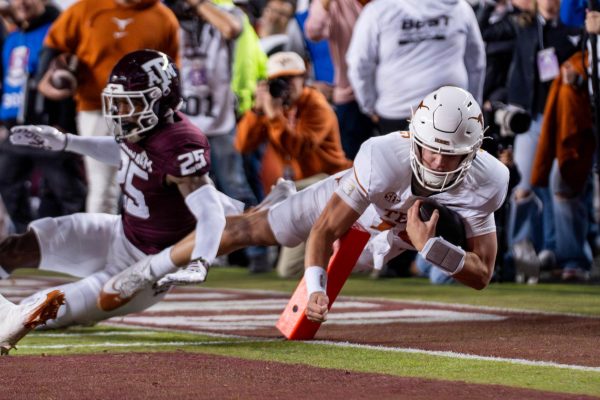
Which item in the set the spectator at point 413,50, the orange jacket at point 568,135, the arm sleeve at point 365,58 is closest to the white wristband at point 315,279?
the spectator at point 413,50

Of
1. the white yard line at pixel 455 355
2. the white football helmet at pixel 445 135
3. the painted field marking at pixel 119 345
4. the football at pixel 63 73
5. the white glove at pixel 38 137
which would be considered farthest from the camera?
the football at pixel 63 73

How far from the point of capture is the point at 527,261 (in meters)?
8.88

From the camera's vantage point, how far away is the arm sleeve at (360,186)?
5.29 m

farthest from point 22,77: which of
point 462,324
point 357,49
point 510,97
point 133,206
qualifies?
point 462,324

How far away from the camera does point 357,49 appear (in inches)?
342

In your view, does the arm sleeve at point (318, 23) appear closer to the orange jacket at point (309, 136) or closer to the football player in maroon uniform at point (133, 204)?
the orange jacket at point (309, 136)

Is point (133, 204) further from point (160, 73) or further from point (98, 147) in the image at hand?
point (160, 73)

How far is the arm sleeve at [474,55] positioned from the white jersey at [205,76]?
1.97 metres

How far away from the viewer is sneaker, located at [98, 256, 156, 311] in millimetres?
5895

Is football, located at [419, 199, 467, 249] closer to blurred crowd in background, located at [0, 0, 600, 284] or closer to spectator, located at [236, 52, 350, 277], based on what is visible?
blurred crowd in background, located at [0, 0, 600, 284]

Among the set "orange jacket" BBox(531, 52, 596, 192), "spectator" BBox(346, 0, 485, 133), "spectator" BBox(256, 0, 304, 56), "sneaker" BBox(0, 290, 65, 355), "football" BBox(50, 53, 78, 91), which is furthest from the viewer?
"spectator" BBox(256, 0, 304, 56)

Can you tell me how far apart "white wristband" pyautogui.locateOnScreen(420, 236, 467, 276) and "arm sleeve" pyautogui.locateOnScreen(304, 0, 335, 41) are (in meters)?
4.90

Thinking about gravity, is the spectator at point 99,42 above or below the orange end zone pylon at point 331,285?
below

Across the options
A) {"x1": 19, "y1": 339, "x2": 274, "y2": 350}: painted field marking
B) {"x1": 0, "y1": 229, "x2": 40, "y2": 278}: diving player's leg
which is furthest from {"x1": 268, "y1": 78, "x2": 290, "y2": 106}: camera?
{"x1": 19, "y1": 339, "x2": 274, "y2": 350}: painted field marking
